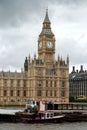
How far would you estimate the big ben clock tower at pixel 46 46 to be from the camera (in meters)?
147

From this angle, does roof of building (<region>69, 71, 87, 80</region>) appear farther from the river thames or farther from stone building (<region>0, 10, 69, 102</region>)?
the river thames

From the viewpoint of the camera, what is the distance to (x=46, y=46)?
14812 cm

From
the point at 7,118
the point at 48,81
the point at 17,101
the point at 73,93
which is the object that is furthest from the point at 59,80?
the point at 7,118

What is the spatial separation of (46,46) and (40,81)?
38.9 ft

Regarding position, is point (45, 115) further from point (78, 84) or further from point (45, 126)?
point (78, 84)

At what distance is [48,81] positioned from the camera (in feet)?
471

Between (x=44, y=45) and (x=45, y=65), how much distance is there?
6872 millimetres

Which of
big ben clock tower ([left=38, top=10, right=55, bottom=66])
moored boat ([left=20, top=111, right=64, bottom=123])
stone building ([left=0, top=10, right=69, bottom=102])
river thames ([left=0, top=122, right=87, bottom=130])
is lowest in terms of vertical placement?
river thames ([left=0, top=122, right=87, bottom=130])

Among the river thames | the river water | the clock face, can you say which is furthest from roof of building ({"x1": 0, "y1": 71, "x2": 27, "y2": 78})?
the river thames

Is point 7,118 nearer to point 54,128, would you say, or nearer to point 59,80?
point 54,128

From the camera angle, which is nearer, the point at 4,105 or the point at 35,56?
the point at 4,105

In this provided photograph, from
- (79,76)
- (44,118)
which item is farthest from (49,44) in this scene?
(44,118)

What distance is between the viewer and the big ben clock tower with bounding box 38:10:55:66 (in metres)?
147

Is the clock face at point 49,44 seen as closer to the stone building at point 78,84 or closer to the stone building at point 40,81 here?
the stone building at point 40,81
